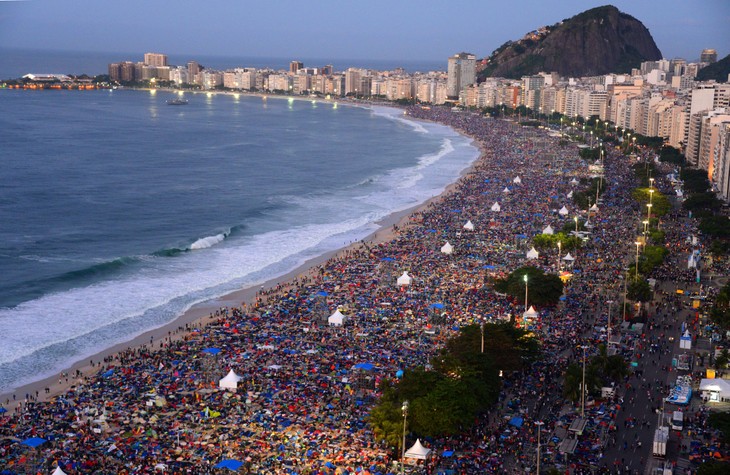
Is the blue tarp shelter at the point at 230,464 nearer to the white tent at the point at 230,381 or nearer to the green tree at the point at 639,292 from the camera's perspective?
the white tent at the point at 230,381

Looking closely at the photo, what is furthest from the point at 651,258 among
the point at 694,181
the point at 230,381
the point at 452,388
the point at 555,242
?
the point at 694,181

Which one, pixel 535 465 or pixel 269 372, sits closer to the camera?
pixel 535 465

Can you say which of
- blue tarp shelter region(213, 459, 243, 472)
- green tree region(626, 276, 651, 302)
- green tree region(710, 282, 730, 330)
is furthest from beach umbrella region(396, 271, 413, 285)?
blue tarp shelter region(213, 459, 243, 472)

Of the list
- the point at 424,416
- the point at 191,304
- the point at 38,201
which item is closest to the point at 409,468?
the point at 424,416

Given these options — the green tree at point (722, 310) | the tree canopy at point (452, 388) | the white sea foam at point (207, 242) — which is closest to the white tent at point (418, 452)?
the tree canopy at point (452, 388)

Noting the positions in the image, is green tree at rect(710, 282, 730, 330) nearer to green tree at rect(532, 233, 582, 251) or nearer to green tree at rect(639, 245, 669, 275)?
green tree at rect(639, 245, 669, 275)

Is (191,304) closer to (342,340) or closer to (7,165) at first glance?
(342,340)

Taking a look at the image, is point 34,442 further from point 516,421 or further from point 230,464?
point 516,421
